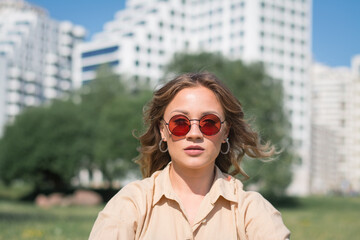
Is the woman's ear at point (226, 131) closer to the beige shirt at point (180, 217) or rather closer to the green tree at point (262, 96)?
the beige shirt at point (180, 217)

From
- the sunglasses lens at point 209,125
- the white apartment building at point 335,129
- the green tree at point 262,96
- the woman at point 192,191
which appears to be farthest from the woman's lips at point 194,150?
the white apartment building at point 335,129

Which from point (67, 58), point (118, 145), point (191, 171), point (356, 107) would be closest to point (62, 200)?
point (118, 145)

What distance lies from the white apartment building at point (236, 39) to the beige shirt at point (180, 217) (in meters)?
104

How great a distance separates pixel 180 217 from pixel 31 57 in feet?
427

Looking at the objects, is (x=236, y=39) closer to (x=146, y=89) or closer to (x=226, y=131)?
(x=146, y=89)

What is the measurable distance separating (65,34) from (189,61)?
105 metres

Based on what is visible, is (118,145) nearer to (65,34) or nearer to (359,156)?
(65,34)

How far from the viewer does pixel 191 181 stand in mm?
3127

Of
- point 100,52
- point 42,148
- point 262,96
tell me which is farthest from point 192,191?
point 100,52

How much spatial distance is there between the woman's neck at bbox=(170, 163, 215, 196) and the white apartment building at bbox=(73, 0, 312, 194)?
10348cm

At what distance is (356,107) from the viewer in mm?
170500

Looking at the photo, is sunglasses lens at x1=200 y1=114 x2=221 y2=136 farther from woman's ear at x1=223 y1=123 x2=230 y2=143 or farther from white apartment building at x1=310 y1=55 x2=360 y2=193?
white apartment building at x1=310 y1=55 x2=360 y2=193

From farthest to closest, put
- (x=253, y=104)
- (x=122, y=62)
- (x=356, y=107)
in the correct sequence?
1. (x=356, y=107)
2. (x=122, y=62)
3. (x=253, y=104)

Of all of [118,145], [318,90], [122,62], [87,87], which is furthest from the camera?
[318,90]
